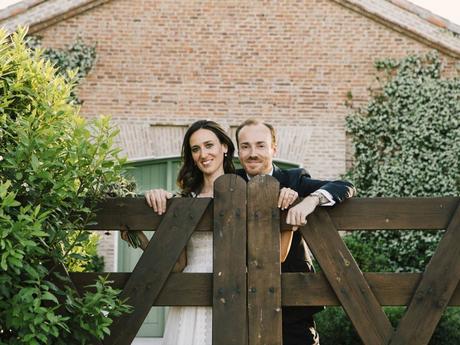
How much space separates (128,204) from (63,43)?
26.0 ft

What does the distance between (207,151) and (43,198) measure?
114cm

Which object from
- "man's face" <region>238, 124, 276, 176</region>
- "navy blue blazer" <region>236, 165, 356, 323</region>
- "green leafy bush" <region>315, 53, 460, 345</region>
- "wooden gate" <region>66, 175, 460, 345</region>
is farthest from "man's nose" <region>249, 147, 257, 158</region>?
"green leafy bush" <region>315, 53, 460, 345</region>

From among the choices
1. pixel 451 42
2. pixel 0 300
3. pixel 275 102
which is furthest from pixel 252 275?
pixel 451 42

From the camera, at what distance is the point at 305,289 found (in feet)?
12.4

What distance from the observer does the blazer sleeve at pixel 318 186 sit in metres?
3.75

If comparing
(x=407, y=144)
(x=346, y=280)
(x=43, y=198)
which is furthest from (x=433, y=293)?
(x=407, y=144)

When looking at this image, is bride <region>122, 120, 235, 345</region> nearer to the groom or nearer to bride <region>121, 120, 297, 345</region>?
bride <region>121, 120, 297, 345</region>

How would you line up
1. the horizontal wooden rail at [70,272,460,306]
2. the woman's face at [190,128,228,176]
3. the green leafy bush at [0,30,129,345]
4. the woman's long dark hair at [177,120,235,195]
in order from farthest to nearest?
the woman's long dark hair at [177,120,235,195], the woman's face at [190,128,228,176], the horizontal wooden rail at [70,272,460,306], the green leafy bush at [0,30,129,345]

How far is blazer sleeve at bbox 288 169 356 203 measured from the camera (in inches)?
148

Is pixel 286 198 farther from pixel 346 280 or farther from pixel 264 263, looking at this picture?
pixel 346 280

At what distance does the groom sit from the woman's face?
5.8 inches

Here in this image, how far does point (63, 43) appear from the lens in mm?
11219

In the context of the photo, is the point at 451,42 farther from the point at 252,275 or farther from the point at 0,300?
the point at 0,300

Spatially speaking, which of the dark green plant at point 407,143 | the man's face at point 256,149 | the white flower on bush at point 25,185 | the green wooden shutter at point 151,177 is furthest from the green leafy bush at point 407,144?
the white flower on bush at point 25,185
